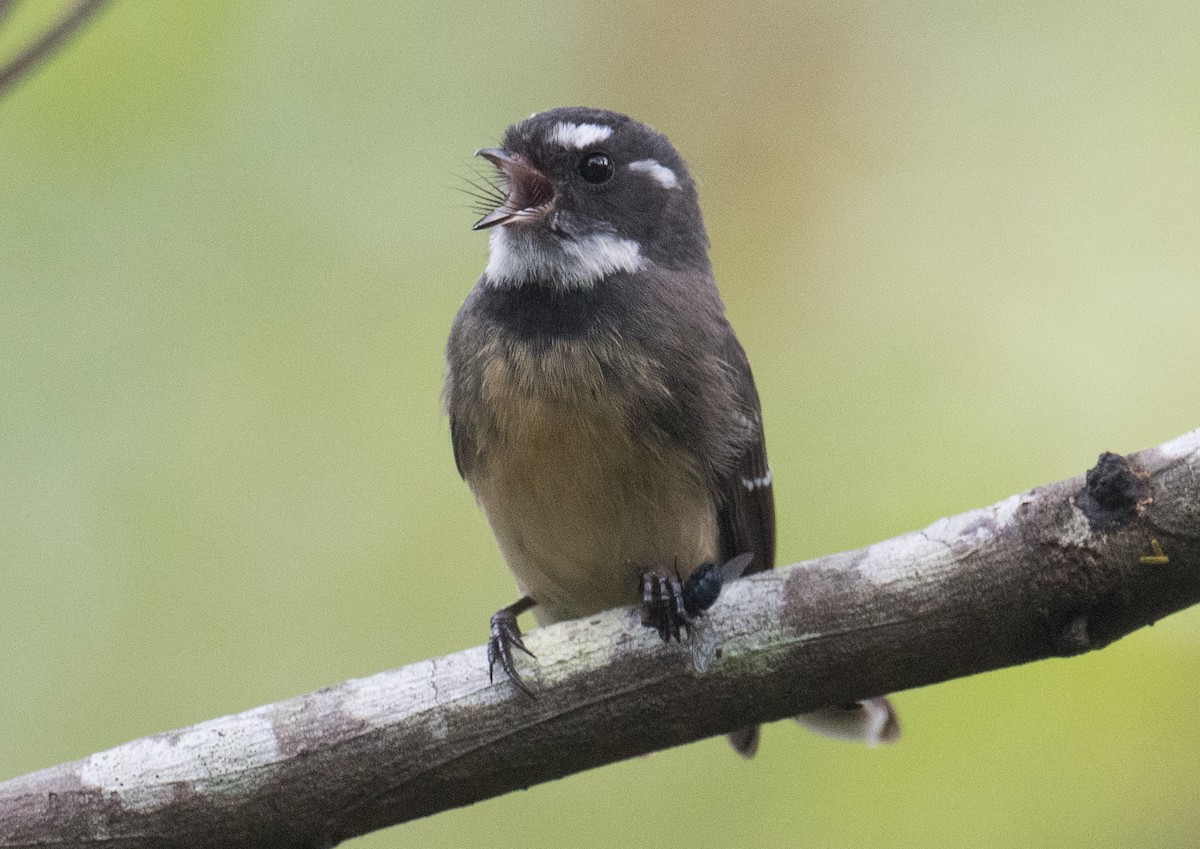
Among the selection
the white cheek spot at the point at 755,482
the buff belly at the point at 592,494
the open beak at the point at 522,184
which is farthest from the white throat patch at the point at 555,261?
the white cheek spot at the point at 755,482

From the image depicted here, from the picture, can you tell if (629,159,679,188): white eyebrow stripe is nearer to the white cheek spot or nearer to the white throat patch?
the white throat patch

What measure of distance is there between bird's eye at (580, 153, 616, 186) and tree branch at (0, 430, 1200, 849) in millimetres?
1813

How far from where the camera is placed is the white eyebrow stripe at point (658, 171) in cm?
520

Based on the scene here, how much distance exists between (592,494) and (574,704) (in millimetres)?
857

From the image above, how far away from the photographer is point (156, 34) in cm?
611

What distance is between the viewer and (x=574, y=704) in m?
3.80

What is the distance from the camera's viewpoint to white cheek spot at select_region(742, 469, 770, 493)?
16.0 feet

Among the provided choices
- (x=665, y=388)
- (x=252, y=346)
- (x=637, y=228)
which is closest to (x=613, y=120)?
(x=637, y=228)

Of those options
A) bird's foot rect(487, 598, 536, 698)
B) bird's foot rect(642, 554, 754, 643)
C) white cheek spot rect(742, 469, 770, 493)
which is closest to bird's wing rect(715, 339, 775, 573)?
white cheek spot rect(742, 469, 770, 493)

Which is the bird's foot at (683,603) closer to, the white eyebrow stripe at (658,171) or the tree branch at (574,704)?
the tree branch at (574,704)

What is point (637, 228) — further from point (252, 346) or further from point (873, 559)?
point (252, 346)

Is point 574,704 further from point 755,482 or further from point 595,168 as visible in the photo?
point 595,168

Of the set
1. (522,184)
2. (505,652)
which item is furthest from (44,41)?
(522,184)

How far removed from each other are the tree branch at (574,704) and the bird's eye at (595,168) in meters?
1.81
